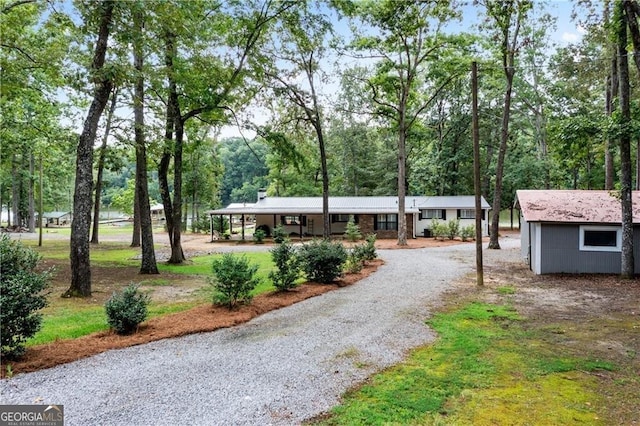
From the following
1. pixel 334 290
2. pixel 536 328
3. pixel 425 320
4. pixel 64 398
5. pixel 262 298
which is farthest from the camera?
pixel 334 290

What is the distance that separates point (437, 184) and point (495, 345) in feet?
100

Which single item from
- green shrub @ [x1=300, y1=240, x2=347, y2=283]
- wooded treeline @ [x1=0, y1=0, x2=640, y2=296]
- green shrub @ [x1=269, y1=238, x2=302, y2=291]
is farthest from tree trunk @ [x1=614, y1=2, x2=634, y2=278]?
green shrub @ [x1=269, y1=238, x2=302, y2=291]

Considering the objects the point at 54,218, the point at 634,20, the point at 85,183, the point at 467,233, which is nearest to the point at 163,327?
the point at 85,183

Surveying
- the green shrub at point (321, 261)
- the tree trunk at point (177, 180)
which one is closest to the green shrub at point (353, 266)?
the green shrub at point (321, 261)

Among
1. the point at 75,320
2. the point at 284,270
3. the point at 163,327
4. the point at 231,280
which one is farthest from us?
the point at 284,270

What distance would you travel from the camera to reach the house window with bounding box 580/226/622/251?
39.2 ft

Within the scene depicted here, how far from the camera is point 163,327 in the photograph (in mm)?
6625

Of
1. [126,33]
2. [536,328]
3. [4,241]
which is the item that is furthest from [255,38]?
[536,328]

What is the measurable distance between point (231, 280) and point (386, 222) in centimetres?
2186

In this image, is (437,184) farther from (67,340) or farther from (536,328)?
(67,340)

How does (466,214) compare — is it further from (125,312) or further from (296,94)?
(125,312)

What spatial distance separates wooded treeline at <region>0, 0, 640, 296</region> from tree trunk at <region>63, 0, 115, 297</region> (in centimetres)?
3

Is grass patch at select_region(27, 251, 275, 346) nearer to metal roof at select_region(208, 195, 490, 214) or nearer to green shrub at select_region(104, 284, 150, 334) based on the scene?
green shrub at select_region(104, 284, 150, 334)

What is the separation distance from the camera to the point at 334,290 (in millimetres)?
10211
